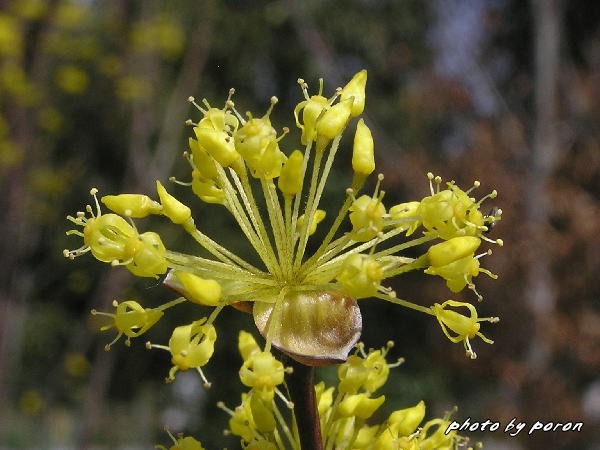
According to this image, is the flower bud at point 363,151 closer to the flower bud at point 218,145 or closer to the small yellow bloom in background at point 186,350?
the flower bud at point 218,145

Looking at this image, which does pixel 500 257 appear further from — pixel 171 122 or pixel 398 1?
pixel 398 1

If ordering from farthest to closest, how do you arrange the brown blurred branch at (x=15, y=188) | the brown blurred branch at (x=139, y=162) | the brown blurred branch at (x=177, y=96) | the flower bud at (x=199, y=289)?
the brown blurred branch at (x=177, y=96)
the brown blurred branch at (x=139, y=162)
the brown blurred branch at (x=15, y=188)
the flower bud at (x=199, y=289)

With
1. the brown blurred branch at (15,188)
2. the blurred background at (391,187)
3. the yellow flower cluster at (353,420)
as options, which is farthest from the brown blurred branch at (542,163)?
the yellow flower cluster at (353,420)

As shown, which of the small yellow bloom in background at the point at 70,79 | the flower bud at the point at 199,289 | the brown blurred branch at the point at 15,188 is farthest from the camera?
the small yellow bloom in background at the point at 70,79

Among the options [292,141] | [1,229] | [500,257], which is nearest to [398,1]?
[292,141]

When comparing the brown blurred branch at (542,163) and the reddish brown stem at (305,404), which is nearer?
the reddish brown stem at (305,404)

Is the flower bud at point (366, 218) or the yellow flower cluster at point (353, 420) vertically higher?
the flower bud at point (366, 218)
